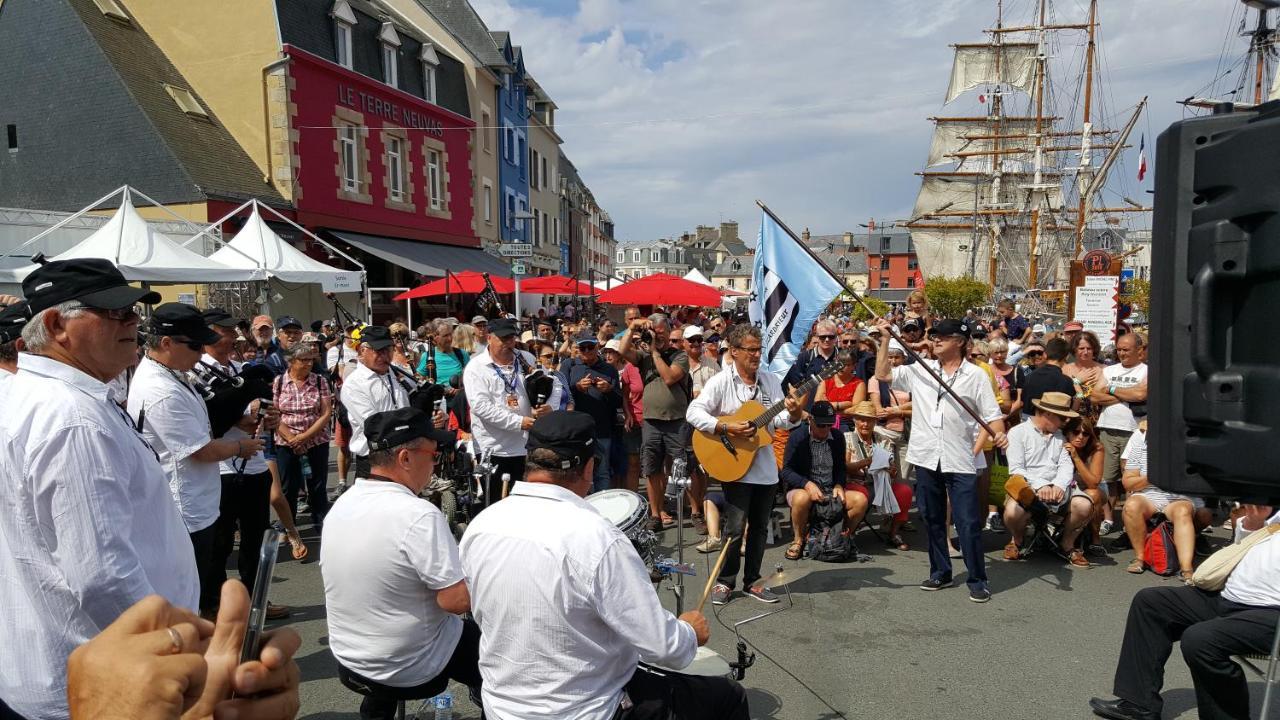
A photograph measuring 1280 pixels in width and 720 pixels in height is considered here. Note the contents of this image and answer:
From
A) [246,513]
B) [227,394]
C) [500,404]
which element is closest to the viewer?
[227,394]

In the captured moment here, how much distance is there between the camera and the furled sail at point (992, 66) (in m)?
61.8

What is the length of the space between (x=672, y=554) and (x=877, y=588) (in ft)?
5.48

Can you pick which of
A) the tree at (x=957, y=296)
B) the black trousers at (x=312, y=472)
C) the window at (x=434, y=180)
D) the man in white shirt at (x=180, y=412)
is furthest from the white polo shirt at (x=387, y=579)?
the tree at (x=957, y=296)

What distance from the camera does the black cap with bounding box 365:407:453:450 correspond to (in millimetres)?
3111

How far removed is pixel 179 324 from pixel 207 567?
141 centimetres

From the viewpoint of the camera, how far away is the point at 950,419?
5.62 meters

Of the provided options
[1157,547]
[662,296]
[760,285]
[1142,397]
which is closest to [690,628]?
[760,285]

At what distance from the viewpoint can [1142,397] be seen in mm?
7480

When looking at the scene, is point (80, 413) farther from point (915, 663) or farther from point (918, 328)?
point (918, 328)

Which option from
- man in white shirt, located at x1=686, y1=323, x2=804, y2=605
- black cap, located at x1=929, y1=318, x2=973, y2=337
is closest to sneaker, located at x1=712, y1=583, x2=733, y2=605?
man in white shirt, located at x1=686, y1=323, x2=804, y2=605

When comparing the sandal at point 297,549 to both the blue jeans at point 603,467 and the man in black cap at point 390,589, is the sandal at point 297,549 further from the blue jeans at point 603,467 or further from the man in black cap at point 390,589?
the man in black cap at point 390,589

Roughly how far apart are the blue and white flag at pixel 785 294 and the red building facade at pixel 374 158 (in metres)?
16.6

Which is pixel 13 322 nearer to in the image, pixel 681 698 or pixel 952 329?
pixel 681 698

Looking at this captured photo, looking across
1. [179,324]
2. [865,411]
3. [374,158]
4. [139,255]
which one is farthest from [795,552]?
[374,158]
